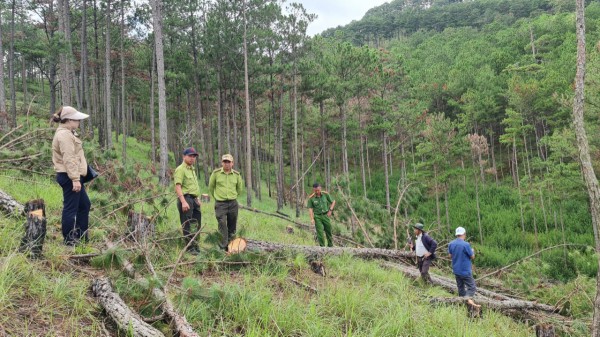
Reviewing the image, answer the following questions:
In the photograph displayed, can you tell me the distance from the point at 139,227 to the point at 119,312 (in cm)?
167

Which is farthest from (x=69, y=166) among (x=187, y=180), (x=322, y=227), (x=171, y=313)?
(x=322, y=227)

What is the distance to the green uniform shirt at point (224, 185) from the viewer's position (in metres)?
5.76

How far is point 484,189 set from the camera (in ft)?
87.7

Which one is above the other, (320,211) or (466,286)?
(320,211)

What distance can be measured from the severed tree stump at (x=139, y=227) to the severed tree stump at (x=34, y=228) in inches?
35.5

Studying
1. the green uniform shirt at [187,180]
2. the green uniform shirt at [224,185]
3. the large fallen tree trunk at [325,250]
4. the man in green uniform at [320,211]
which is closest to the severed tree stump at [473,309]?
the large fallen tree trunk at [325,250]

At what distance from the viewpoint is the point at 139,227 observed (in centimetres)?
422

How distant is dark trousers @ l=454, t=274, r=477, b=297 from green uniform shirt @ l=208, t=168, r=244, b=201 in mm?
4535

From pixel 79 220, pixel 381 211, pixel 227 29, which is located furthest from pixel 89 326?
pixel 227 29

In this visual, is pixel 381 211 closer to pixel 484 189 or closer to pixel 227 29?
pixel 227 29

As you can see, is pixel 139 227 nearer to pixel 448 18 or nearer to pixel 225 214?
pixel 225 214

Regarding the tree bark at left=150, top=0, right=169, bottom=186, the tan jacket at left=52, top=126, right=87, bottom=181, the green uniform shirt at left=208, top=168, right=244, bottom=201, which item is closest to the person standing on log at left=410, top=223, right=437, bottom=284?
the green uniform shirt at left=208, top=168, right=244, bottom=201

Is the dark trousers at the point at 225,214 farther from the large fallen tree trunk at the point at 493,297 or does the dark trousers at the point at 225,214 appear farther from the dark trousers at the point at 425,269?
the dark trousers at the point at 425,269

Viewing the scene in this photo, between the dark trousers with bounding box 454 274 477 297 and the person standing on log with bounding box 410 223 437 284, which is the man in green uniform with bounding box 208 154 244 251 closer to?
the person standing on log with bounding box 410 223 437 284
